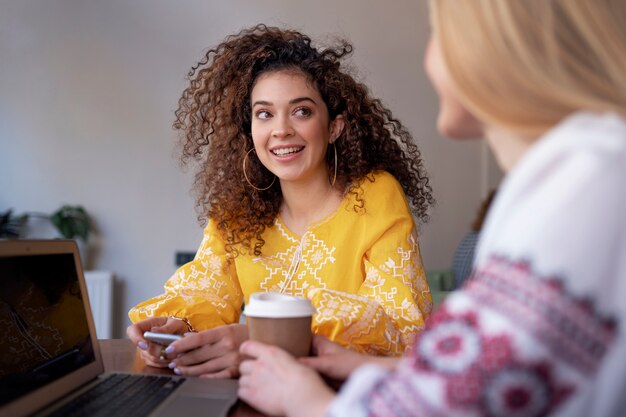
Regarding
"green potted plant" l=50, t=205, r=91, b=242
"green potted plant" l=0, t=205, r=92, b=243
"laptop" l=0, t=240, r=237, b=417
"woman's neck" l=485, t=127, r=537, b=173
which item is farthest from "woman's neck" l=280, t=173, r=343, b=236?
"green potted plant" l=50, t=205, r=91, b=242

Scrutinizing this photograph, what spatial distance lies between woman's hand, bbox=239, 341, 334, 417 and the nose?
943 mm

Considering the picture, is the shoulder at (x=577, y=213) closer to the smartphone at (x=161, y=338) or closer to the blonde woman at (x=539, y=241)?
the blonde woman at (x=539, y=241)

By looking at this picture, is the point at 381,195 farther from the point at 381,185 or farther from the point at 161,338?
the point at 161,338

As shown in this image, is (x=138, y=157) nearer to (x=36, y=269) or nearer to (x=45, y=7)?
(x=45, y=7)

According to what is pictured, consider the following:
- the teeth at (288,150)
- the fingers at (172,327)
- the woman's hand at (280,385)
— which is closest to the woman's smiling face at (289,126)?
the teeth at (288,150)

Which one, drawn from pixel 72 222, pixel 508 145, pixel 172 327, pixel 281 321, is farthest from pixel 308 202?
pixel 72 222

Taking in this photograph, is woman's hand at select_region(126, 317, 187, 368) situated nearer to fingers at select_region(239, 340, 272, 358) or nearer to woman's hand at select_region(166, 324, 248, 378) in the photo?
woman's hand at select_region(166, 324, 248, 378)

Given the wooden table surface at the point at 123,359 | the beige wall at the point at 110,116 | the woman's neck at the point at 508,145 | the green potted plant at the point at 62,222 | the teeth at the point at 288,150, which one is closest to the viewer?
the woman's neck at the point at 508,145

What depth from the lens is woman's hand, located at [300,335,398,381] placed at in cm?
99

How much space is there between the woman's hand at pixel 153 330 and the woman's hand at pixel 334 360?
0.31 metres

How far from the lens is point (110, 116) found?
12.8 ft

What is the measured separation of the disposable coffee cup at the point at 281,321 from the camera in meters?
0.89

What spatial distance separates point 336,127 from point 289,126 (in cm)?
19

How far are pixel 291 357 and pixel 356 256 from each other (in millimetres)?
828
